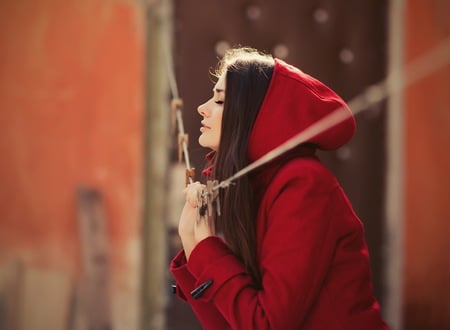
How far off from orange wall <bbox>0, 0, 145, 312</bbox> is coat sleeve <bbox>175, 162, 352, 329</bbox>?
1.03m

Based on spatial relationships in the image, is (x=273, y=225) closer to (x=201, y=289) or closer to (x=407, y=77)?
(x=201, y=289)

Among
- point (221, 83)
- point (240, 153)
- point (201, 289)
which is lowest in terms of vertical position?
point (201, 289)

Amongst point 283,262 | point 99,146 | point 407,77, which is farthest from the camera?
point 407,77

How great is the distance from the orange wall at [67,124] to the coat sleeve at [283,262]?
3.36 ft

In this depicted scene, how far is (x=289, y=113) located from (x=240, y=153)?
3.8 inches

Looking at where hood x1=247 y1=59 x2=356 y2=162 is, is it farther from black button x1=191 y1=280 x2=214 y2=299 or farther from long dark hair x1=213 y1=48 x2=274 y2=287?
black button x1=191 y1=280 x2=214 y2=299

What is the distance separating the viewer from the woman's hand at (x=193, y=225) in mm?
1067

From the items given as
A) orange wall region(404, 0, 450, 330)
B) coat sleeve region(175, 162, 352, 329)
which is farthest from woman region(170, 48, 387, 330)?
orange wall region(404, 0, 450, 330)

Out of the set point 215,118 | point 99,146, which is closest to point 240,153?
point 215,118

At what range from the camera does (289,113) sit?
1054 mm

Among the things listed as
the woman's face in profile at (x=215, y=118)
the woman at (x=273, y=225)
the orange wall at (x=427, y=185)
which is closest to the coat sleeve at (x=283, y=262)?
the woman at (x=273, y=225)

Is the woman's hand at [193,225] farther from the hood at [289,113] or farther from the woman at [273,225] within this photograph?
the hood at [289,113]

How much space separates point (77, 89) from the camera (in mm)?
2027

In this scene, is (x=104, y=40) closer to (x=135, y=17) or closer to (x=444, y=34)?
(x=135, y=17)
